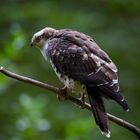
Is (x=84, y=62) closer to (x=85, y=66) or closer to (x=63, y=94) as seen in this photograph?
(x=85, y=66)

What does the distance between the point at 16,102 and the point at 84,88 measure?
2753 mm

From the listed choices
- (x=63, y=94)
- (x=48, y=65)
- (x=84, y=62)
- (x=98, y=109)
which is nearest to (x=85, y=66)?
(x=84, y=62)

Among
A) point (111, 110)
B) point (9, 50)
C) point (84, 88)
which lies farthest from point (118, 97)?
point (111, 110)

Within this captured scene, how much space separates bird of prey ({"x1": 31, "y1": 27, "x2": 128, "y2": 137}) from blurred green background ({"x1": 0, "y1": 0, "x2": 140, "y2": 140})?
1105mm

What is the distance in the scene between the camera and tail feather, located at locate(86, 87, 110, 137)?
19.3 ft

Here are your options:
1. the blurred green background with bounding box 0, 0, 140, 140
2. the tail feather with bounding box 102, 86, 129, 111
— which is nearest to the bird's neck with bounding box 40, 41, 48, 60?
the tail feather with bounding box 102, 86, 129, 111

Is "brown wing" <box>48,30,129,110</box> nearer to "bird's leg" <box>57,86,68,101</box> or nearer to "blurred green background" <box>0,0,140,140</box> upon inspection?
"bird's leg" <box>57,86,68,101</box>

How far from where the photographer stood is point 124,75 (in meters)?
9.53

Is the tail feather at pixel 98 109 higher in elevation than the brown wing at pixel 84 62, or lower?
lower

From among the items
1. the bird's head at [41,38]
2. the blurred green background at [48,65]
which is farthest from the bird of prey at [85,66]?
the blurred green background at [48,65]

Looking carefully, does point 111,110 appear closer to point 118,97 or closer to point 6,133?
point 6,133

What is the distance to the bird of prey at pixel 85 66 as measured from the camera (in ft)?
19.5

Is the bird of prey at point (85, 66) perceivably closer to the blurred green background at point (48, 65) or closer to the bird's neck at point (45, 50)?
the bird's neck at point (45, 50)

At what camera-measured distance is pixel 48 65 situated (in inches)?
379
